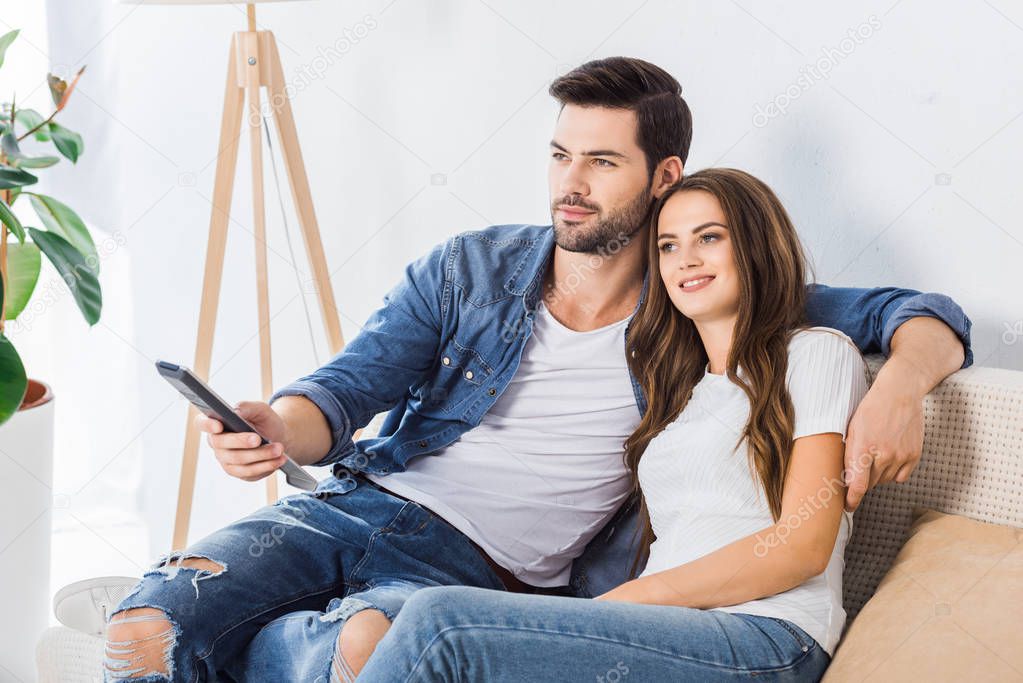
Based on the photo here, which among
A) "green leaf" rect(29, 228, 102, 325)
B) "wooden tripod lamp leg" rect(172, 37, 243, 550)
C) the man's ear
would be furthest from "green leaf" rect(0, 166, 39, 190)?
the man's ear

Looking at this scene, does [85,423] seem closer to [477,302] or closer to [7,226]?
[7,226]

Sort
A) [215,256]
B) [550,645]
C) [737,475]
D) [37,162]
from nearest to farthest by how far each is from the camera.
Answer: [550,645]
[737,475]
[37,162]
[215,256]

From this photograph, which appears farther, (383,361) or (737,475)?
(383,361)

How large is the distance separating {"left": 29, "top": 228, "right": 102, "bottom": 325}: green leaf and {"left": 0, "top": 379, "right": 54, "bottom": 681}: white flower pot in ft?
0.68

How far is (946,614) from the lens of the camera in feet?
4.10

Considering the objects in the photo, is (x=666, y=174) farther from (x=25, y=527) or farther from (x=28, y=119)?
(x=25, y=527)

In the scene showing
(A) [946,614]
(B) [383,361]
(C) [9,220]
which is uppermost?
(C) [9,220]

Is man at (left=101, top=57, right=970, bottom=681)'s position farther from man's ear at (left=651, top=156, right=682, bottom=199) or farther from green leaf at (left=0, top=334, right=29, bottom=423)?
green leaf at (left=0, top=334, right=29, bottom=423)

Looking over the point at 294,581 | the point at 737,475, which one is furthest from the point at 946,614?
the point at 294,581

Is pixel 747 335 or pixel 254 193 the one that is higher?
pixel 254 193

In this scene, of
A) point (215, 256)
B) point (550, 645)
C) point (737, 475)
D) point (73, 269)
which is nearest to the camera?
point (550, 645)

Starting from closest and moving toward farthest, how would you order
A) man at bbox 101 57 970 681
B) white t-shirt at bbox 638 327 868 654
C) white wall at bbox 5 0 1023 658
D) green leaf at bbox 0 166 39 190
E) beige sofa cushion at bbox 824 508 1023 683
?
beige sofa cushion at bbox 824 508 1023 683 → white t-shirt at bbox 638 327 868 654 → man at bbox 101 57 970 681 → white wall at bbox 5 0 1023 658 → green leaf at bbox 0 166 39 190

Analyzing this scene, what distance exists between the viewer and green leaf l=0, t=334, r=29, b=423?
1.69 metres

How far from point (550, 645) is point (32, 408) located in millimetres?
1204
